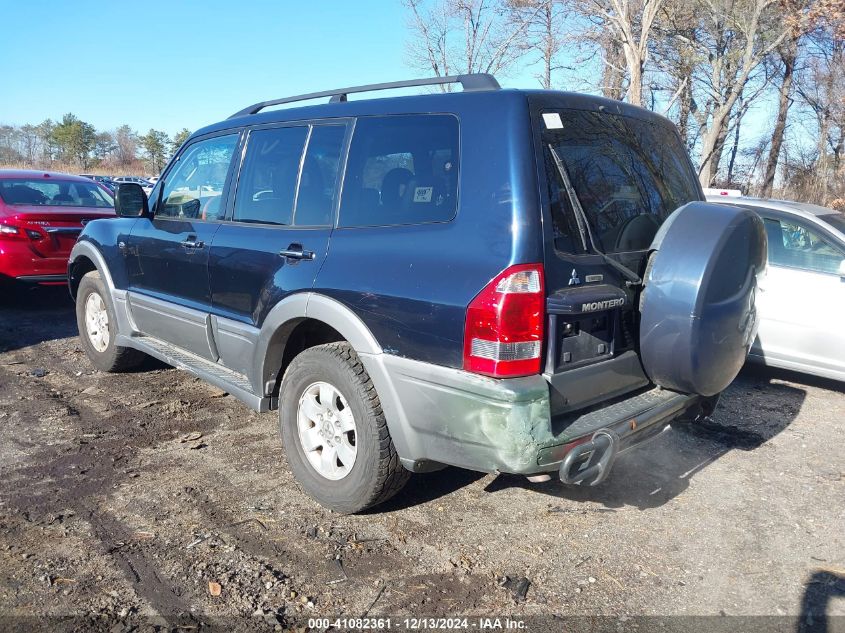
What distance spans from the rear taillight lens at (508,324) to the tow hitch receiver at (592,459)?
15.1 inches

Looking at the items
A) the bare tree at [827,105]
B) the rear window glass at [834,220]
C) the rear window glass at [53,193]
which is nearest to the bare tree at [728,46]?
the bare tree at [827,105]

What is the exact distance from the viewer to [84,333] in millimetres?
5855

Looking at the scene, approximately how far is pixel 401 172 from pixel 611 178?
3.24ft

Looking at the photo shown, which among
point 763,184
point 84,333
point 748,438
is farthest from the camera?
point 763,184

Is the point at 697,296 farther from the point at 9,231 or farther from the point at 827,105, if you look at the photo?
the point at 827,105

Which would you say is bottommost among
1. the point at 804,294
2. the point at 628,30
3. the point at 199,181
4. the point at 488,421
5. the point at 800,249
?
the point at 488,421

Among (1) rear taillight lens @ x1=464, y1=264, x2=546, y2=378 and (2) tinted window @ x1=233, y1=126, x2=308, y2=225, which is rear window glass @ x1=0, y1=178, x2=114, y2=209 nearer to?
(2) tinted window @ x1=233, y1=126, x2=308, y2=225

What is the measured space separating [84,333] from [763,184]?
22.7 metres

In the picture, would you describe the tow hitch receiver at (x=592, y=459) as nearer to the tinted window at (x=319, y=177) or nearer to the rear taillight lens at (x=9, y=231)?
the tinted window at (x=319, y=177)

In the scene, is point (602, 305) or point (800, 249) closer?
point (602, 305)

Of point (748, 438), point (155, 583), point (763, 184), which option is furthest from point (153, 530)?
point (763, 184)

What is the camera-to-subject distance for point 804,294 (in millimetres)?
5637

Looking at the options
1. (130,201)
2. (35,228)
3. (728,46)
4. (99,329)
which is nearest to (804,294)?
(130,201)

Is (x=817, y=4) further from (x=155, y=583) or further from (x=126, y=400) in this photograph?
(x=155, y=583)
